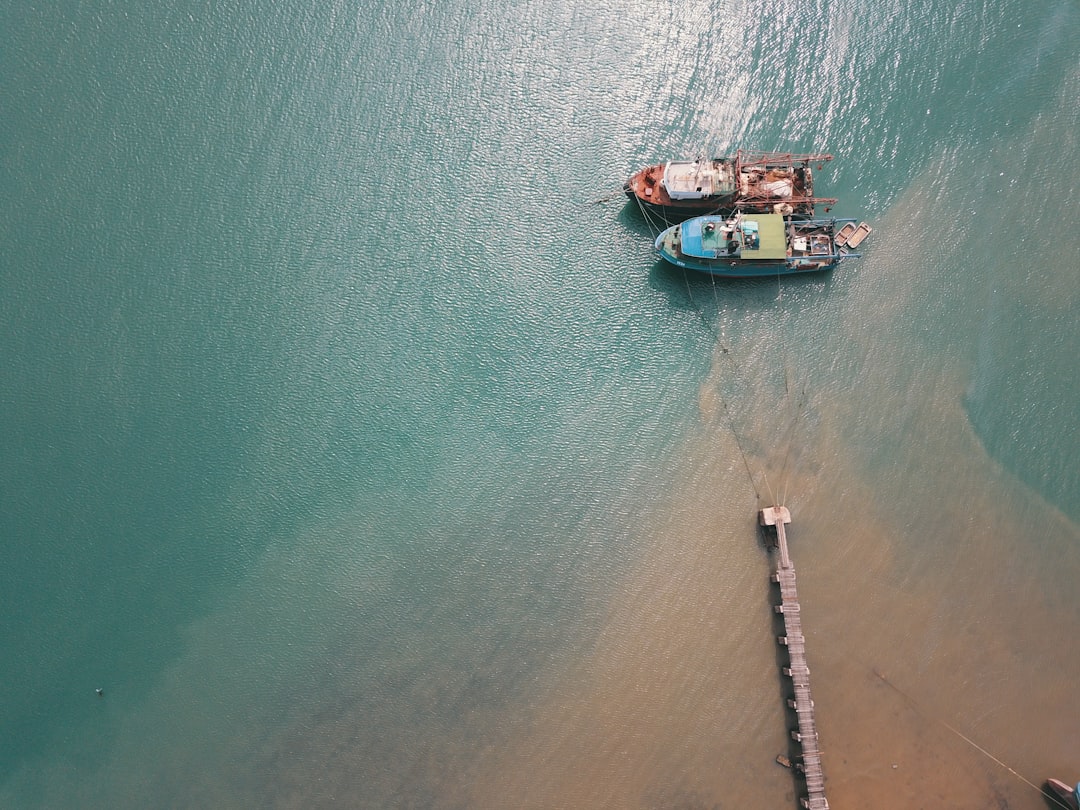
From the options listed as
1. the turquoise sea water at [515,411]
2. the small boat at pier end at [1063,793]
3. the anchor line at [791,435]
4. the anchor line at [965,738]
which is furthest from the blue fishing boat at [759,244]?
the small boat at pier end at [1063,793]

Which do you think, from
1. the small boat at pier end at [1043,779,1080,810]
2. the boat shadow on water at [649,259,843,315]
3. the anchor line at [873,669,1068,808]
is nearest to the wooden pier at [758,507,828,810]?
the anchor line at [873,669,1068,808]

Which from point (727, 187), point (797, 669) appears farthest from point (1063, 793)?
point (727, 187)

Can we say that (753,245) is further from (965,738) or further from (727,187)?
(965,738)

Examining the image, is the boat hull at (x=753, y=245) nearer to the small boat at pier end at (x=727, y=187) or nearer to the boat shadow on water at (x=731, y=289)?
the boat shadow on water at (x=731, y=289)

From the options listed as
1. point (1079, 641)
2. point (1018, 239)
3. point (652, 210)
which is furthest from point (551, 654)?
point (1018, 239)

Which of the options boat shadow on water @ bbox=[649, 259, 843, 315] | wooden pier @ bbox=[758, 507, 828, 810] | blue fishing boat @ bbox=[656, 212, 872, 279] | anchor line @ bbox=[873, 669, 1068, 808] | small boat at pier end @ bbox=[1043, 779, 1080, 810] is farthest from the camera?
boat shadow on water @ bbox=[649, 259, 843, 315]

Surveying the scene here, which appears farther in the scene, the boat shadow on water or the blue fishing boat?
the boat shadow on water

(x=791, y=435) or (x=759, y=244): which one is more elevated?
(x=759, y=244)

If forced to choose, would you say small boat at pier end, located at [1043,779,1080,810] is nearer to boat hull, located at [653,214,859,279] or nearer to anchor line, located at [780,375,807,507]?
anchor line, located at [780,375,807,507]
